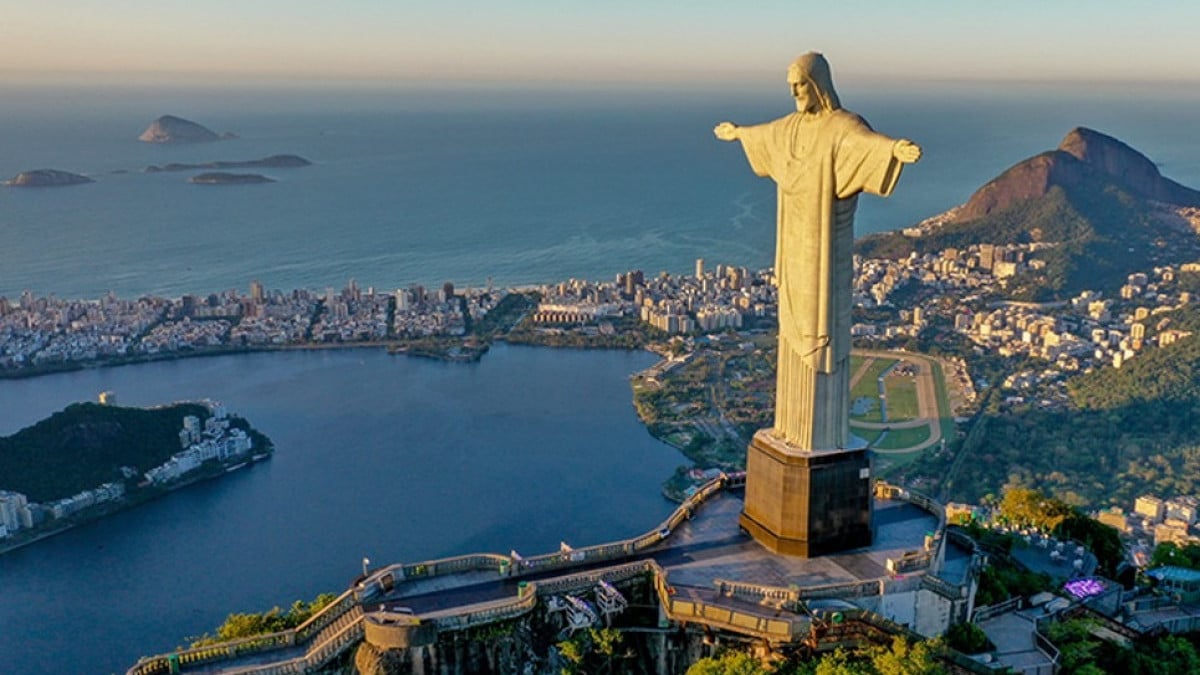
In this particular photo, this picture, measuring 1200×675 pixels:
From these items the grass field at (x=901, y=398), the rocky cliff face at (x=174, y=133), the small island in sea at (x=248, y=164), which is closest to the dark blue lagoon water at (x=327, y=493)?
the grass field at (x=901, y=398)

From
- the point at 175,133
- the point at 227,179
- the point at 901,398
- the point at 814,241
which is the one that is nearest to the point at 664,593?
the point at 814,241

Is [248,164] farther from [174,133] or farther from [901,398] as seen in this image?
[901,398]

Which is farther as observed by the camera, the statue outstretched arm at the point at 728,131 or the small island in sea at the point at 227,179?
the small island in sea at the point at 227,179

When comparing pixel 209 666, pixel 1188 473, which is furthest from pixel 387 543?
pixel 1188 473

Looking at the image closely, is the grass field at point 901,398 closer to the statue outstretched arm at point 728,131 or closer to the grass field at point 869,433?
the grass field at point 869,433

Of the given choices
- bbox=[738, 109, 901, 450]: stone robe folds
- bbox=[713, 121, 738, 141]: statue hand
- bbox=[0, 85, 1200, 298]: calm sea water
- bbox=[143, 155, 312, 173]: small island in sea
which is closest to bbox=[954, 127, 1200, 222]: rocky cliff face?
bbox=[0, 85, 1200, 298]: calm sea water

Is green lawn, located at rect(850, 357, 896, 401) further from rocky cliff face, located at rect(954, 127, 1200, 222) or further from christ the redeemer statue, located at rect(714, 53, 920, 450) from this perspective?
rocky cliff face, located at rect(954, 127, 1200, 222)

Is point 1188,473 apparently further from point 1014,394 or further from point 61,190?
point 61,190
